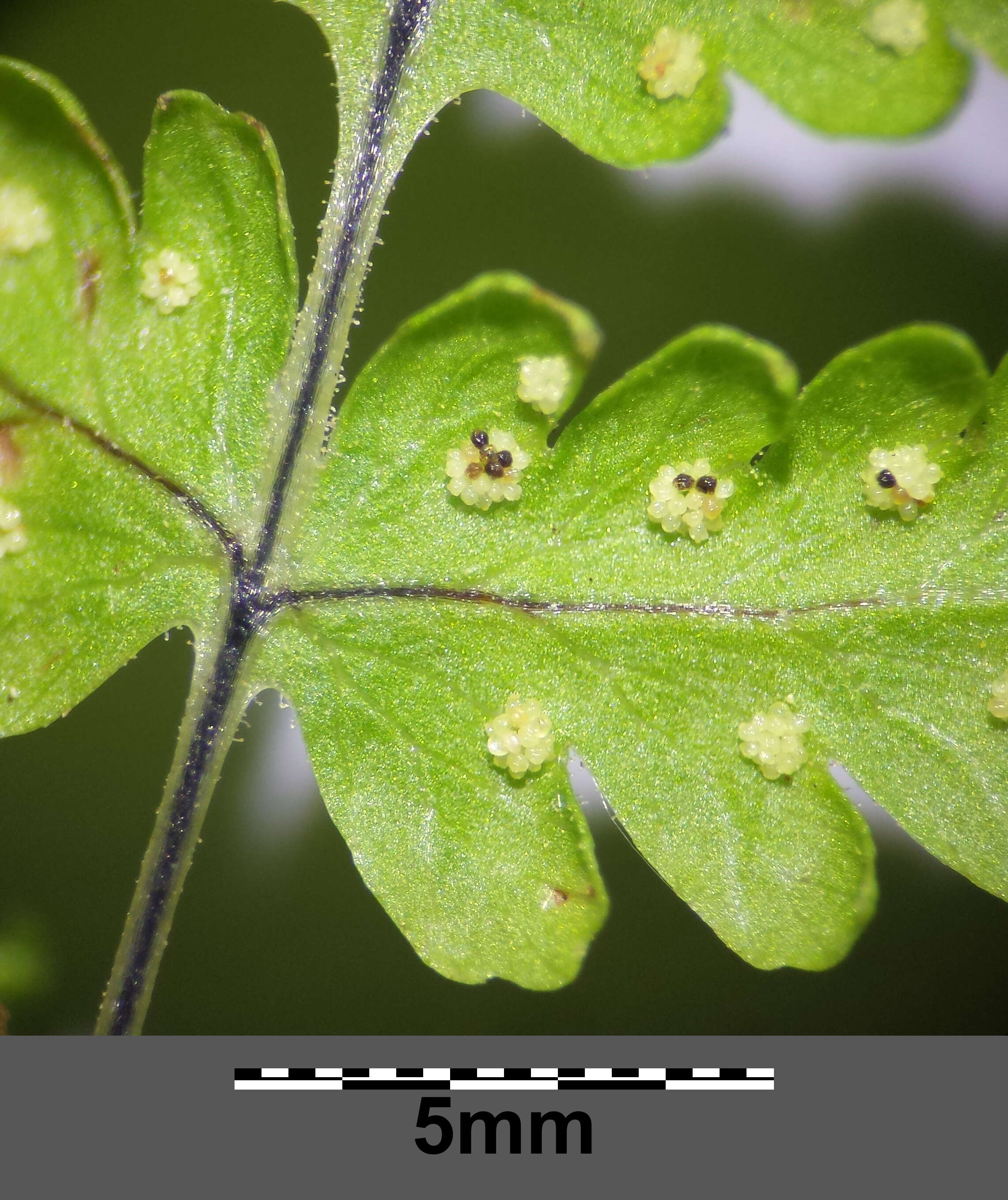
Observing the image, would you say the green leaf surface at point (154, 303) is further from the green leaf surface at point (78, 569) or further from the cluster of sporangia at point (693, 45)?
the cluster of sporangia at point (693, 45)

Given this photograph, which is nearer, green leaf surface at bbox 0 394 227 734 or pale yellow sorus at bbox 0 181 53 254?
pale yellow sorus at bbox 0 181 53 254

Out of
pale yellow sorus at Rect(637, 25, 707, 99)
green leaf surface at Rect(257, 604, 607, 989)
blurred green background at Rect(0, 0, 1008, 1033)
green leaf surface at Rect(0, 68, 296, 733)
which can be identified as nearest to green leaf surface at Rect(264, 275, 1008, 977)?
green leaf surface at Rect(257, 604, 607, 989)

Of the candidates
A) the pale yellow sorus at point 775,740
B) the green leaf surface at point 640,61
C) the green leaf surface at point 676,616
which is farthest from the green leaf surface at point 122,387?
the pale yellow sorus at point 775,740

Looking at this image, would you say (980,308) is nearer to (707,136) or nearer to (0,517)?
(707,136)

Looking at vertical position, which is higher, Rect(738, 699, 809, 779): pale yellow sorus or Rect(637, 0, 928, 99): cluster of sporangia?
Rect(637, 0, 928, 99): cluster of sporangia
